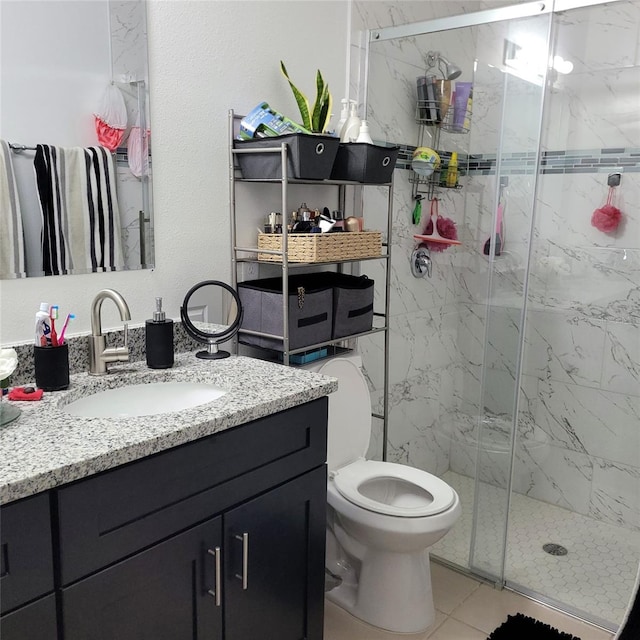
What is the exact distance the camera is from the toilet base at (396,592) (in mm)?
2148

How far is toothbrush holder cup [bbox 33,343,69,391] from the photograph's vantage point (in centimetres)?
154

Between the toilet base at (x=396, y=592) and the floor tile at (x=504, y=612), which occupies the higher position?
the toilet base at (x=396, y=592)

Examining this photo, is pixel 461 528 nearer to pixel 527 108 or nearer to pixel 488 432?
pixel 488 432

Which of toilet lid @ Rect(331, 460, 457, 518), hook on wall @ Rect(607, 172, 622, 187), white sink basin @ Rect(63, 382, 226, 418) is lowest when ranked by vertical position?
toilet lid @ Rect(331, 460, 457, 518)

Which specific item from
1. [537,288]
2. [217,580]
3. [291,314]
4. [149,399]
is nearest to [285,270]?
[291,314]

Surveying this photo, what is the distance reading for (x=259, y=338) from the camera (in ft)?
6.83

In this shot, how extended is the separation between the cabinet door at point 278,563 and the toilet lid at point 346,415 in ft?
1.59

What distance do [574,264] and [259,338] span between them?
4.65 ft

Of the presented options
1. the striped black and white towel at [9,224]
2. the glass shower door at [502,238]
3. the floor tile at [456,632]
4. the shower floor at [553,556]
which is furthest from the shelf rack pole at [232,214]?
the shower floor at [553,556]

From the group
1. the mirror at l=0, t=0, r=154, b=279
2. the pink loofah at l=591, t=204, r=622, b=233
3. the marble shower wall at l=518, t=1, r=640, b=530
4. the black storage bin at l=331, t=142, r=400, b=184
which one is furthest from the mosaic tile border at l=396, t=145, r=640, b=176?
the mirror at l=0, t=0, r=154, b=279

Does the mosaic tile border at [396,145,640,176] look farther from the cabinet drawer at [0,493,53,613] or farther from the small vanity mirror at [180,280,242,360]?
the cabinet drawer at [0,493,53,613]

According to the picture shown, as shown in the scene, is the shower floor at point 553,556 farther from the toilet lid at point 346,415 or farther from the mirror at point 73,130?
the mirror at point 73,130

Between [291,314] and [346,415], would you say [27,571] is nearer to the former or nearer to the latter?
[291,314]

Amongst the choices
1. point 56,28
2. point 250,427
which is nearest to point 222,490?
point 250,427
